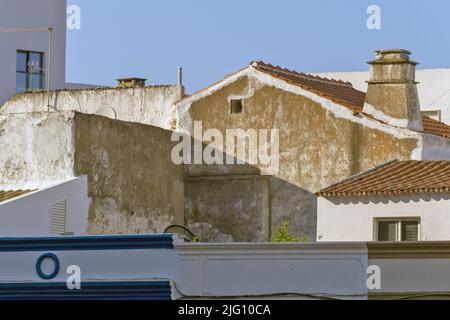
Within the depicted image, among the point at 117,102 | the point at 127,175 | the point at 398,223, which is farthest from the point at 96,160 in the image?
the point at 117,102

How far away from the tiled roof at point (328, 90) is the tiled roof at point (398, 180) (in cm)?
273

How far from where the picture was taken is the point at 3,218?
26.3 metres

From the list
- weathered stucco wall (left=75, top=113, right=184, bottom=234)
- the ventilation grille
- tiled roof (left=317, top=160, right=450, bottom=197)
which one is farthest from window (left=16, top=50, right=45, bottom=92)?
tiled roof (left=317, top=160, right=450, bottom=197)

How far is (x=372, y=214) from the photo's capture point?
2612cm

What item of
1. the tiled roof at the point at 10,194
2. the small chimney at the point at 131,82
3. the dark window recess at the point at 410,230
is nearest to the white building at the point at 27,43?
the small chimney at the point at 131,82

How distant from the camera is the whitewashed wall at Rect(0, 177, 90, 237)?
26.3 metres

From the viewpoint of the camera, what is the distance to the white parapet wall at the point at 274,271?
1731 cm

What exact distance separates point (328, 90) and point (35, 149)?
762 cm

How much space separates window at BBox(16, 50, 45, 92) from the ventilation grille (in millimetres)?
14073

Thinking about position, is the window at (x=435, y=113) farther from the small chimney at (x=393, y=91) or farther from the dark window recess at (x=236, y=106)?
the dark window recess at (x=236, y=106)

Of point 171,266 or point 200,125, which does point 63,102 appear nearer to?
point 200,125

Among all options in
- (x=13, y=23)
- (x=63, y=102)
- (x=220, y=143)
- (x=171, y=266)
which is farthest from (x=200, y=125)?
(x=171, y=266)

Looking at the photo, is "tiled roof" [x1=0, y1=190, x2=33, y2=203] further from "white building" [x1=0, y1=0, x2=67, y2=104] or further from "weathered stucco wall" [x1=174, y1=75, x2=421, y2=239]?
"white building" [x1=0, y1=0, x2=67, y2=104]

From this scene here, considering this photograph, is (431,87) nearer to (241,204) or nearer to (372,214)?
(241,204)
